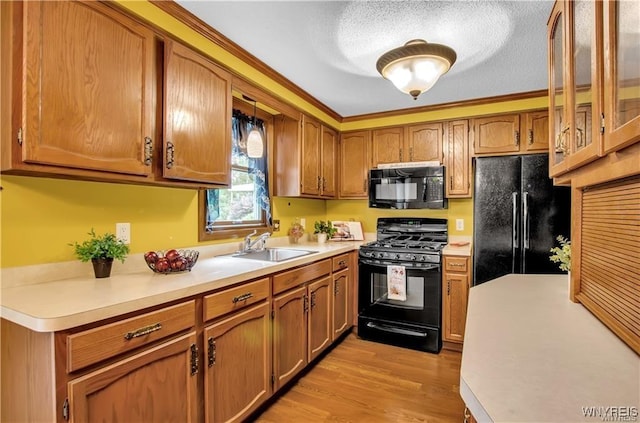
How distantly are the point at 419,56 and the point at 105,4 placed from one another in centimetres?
156

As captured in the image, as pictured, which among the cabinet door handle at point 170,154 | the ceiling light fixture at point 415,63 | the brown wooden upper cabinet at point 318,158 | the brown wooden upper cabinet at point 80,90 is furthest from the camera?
the brown wooden upper cabinet at point 318,158

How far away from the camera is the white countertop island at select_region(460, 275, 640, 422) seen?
604mm

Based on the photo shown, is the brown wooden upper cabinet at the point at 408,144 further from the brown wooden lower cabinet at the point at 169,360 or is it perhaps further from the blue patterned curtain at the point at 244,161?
the brown wooden lower cabinet at the point at 169,360

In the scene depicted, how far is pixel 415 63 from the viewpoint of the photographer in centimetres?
189

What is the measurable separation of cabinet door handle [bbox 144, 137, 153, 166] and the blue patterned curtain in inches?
29.8

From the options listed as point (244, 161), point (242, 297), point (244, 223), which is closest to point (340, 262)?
point (244, 223)

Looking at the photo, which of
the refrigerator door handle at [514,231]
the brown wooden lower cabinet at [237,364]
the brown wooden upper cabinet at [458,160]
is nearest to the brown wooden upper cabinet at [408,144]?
the brown wooden upper cabinet at [458,160]

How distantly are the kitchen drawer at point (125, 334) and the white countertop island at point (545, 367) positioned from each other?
1.12 meters

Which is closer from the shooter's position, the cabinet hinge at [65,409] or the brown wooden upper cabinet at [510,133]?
the cabinet hinge at [65,409]

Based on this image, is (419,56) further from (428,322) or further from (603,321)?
(428,322)

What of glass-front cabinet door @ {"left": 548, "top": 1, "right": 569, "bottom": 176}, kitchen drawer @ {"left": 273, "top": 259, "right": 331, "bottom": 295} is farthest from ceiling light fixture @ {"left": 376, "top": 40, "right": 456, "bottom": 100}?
kitchen drawer @ {"left": 273, "top": 259, "right": 331, "bottom": 295}

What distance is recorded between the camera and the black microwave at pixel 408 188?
3221 mm

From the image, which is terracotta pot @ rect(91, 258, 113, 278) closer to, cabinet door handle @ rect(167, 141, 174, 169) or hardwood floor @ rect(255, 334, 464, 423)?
cabinet door handle @ rect(167, 141, 174, 169)

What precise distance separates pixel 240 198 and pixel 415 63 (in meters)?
1.71
